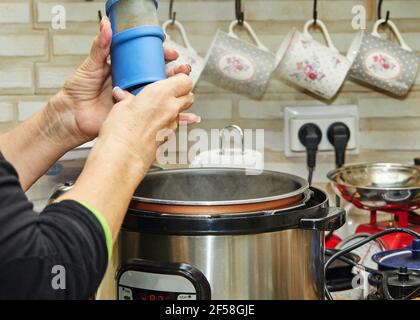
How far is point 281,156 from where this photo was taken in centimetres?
159

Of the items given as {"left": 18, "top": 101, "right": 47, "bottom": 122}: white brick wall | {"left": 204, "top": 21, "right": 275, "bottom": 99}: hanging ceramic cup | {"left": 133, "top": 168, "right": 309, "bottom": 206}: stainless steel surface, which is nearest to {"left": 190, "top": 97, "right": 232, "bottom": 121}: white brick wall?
{"left": 204, "top": 21, "right": 275, "bottom": 99}: hanging ceramic cup

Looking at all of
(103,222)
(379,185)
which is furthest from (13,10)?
(103,222)

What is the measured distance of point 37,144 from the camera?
103 centimetres

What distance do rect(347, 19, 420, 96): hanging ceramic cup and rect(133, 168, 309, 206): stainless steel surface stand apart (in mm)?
490

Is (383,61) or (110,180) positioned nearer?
(110,180)

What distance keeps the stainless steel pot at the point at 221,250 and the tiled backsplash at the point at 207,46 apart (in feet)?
2.09

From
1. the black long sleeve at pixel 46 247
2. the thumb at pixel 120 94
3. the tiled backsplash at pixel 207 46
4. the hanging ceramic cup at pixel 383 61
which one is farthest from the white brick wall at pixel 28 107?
the black long sleeve at pixel 46 247

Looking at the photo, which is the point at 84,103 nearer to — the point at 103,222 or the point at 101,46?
the point at 101,46

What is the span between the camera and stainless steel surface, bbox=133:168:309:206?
3.55ft

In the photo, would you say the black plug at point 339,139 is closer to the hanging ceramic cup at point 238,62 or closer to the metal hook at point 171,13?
the hanging ceramic cup at point 238,62

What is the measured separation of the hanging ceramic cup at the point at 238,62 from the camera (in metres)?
1.45

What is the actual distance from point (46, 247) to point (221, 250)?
10.2 inches

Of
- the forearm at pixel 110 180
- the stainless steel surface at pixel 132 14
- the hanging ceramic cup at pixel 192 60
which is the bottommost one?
the forearm at pixel 110 180

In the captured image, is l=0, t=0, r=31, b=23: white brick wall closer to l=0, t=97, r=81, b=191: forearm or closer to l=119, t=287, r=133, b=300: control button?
l=0, t=97, r=81, b=191: forearm
